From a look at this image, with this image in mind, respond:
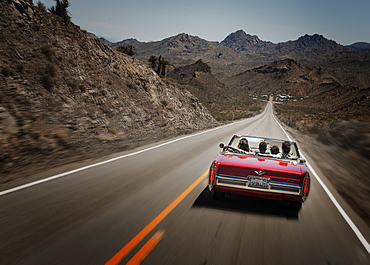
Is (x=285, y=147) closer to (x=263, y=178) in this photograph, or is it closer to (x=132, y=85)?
(x=263, y=178)

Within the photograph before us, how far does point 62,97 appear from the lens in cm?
1362

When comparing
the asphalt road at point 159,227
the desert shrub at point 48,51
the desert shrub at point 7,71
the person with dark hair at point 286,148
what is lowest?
the asphalt road at point 159,227

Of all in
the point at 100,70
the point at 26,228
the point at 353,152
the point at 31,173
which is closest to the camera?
the point at 26,228

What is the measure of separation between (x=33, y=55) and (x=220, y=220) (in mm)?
14166

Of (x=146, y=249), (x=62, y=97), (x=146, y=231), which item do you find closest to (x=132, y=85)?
(x=62, y=97)

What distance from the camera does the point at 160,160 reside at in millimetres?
8867

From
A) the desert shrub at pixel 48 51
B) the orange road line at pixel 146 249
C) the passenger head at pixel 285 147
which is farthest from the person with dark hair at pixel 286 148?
the desert shrub at pixel 48 51

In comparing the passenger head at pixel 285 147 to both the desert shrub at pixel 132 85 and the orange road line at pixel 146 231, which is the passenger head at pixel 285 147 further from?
the desert shrub at pixel 132 85

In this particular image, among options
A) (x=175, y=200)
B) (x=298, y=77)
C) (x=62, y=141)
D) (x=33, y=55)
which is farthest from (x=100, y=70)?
(x=298, y=77)

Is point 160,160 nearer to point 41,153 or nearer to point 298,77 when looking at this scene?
point 41,153

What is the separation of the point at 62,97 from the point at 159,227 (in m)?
11.7

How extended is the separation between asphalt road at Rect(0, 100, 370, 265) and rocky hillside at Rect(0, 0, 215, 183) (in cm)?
211

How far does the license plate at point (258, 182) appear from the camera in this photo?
4.73 metres

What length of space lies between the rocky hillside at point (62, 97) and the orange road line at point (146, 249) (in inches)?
159
